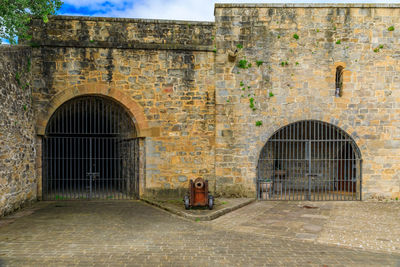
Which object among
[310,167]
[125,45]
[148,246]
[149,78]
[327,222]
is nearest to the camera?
[148,246]

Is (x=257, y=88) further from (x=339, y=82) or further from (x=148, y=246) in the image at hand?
(x=148, y=246)

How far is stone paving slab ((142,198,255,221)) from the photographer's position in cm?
695

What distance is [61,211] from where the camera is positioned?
24.7 feet

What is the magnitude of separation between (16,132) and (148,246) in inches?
195

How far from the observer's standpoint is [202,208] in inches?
301

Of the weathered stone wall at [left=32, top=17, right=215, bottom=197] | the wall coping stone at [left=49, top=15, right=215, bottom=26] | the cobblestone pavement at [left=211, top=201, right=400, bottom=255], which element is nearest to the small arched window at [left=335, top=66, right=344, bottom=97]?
the cobblestone pavement at [left=211, top=201, right=400, bottom=255]

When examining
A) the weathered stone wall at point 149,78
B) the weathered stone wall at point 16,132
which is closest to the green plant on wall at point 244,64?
the weathered stone wall at point 149,78

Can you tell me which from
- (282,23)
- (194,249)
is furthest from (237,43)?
(194,249)

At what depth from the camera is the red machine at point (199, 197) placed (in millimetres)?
7535

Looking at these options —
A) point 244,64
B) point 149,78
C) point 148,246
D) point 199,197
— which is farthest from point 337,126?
point 148,246

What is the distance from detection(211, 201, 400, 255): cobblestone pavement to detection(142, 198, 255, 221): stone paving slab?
0.65 ft

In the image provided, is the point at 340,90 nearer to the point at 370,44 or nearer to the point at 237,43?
the point at 370,44

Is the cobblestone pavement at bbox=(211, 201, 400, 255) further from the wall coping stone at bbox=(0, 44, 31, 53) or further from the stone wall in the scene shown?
the wall coping stone at bbox=(0, 44, 31, 53)

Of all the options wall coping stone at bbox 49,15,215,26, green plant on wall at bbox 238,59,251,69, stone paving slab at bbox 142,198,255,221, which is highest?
wall coping stone at bbox 49,15,215,26
